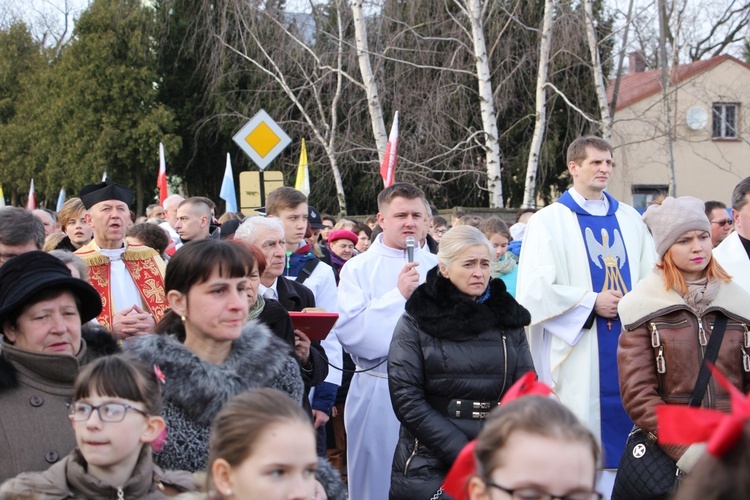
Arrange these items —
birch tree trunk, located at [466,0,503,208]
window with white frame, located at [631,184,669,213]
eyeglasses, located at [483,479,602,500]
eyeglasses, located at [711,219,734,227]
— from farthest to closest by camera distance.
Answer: window with white frame, located at [631,184,669,213]
birch tree trunk, located at [466,0,503,208]
eyeglasses, located at [711,219,734,227]
eyeglasses, located at [483,479,602,500]

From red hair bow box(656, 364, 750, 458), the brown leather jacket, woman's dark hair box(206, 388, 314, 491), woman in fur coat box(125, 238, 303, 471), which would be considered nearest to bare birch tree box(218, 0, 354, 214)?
the brown leather jacket

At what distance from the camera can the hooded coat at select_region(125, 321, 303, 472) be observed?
3549mm

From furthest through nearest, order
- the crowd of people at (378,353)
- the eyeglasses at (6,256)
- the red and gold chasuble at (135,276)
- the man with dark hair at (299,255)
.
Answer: the man with dark hair at (299,255)
the red and gold chasuble at (135,276)
the eyeglasses at (6,256)
the crowd of people at (378,353)

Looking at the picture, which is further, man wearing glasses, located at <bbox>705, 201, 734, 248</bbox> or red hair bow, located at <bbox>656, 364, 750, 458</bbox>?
man wearing glasses, located at <bbox>705, 201, 734, 248</bbox>

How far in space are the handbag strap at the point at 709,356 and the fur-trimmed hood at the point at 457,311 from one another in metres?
0.89

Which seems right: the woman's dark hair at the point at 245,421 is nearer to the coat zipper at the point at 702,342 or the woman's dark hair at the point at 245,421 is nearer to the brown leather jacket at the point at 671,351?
the brown leather jacket at the point at 671,351

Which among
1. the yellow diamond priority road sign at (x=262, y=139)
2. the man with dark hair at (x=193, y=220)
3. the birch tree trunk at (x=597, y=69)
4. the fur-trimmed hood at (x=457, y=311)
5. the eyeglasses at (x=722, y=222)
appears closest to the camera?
the fur-trimmed hood at (x=457, y=311)

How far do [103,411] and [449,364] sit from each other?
217cm

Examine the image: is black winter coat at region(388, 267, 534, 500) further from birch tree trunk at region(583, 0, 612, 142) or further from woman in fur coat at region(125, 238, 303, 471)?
birch tree trunk at region(583, 0, 612, 142)

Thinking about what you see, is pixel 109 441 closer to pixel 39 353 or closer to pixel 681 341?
pixel 39 353

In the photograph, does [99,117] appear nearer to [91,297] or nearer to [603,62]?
[603,62]

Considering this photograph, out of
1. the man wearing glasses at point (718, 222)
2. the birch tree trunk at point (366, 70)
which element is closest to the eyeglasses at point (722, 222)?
the man wearing glasses at point (718, 222)

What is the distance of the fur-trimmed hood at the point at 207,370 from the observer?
3588mm

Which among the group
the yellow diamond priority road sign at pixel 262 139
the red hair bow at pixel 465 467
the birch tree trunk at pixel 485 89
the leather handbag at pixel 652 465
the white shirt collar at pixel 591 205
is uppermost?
the birch tree trunk at pixel 485 89
